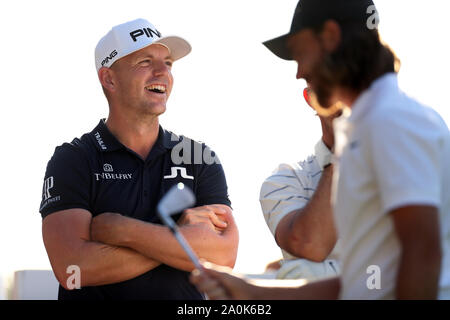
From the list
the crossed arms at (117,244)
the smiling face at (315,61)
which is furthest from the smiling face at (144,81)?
the smiling face at (315,61)

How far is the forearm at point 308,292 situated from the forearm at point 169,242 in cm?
201

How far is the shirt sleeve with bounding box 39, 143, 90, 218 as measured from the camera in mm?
5395

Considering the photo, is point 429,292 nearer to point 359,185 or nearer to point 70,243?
point 359,185

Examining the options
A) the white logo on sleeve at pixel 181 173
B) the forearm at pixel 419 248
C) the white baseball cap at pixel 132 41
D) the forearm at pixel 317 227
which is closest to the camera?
the forearm at pixel 419 248

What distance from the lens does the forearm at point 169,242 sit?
515 centimetres

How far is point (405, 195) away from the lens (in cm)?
257

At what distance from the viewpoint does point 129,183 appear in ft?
18.2

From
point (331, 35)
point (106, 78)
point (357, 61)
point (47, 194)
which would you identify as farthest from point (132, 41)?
point (357, 61)

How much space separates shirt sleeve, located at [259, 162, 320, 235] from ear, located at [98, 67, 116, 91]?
1851 millimetres

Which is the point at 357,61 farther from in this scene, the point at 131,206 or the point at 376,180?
the point at 131,206

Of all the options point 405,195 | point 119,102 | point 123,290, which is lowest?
point 123,290

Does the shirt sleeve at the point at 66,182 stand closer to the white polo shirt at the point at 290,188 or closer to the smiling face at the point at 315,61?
the white polo shirt at the point at 290,188

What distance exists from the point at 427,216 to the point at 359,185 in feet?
0.89
